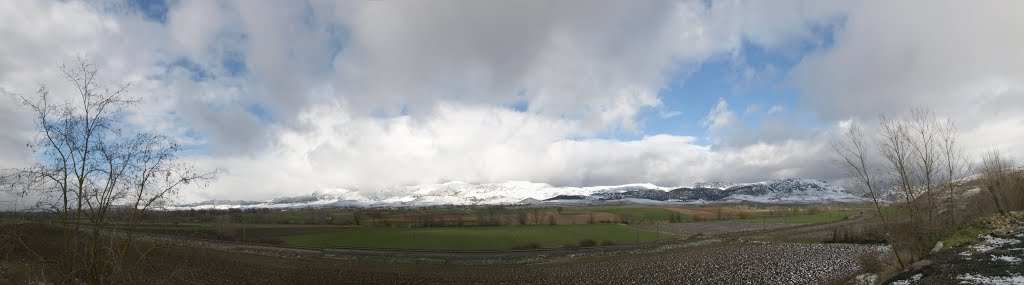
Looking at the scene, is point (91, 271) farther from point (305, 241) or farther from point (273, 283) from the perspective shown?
point (305, 241)

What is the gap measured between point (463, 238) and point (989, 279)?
287 feet

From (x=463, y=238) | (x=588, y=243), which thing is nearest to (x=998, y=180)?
(x=588, y=243)

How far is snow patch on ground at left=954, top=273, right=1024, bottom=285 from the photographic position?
16.2 metres

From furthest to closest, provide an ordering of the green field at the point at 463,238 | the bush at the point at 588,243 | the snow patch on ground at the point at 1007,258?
the green field at the point at 463,238, the bush at the point at 588,243, the snow patch on ground at the point at 1007,258

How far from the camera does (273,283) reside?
155ft

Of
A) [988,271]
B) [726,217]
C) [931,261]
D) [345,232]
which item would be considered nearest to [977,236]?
[931,261]

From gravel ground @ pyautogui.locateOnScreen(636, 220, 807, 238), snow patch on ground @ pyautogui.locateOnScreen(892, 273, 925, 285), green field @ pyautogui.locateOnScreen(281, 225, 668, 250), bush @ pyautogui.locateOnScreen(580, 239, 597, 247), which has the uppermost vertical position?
snow patch on ground @ pyautogui.locateOnScreen(892, 273, 925, 285)

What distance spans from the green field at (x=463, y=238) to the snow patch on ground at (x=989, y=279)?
7030cm

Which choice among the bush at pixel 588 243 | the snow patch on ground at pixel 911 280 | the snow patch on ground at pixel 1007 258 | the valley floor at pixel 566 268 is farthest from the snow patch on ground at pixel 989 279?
the bush at pixel 588 243

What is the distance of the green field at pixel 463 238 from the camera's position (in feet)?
295

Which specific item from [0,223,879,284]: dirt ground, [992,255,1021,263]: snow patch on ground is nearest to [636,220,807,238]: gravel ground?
[0,223,879,284]: dirt ground

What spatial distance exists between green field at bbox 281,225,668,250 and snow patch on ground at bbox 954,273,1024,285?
70302 mm

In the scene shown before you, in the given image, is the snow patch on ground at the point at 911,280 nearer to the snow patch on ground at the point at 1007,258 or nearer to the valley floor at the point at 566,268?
the snow patch on ground at the point at 1007,258

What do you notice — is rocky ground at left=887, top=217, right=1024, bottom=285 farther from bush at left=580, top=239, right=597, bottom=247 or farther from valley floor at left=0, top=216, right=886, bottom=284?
bush at left=580, top=239, right=597, bottom=247
